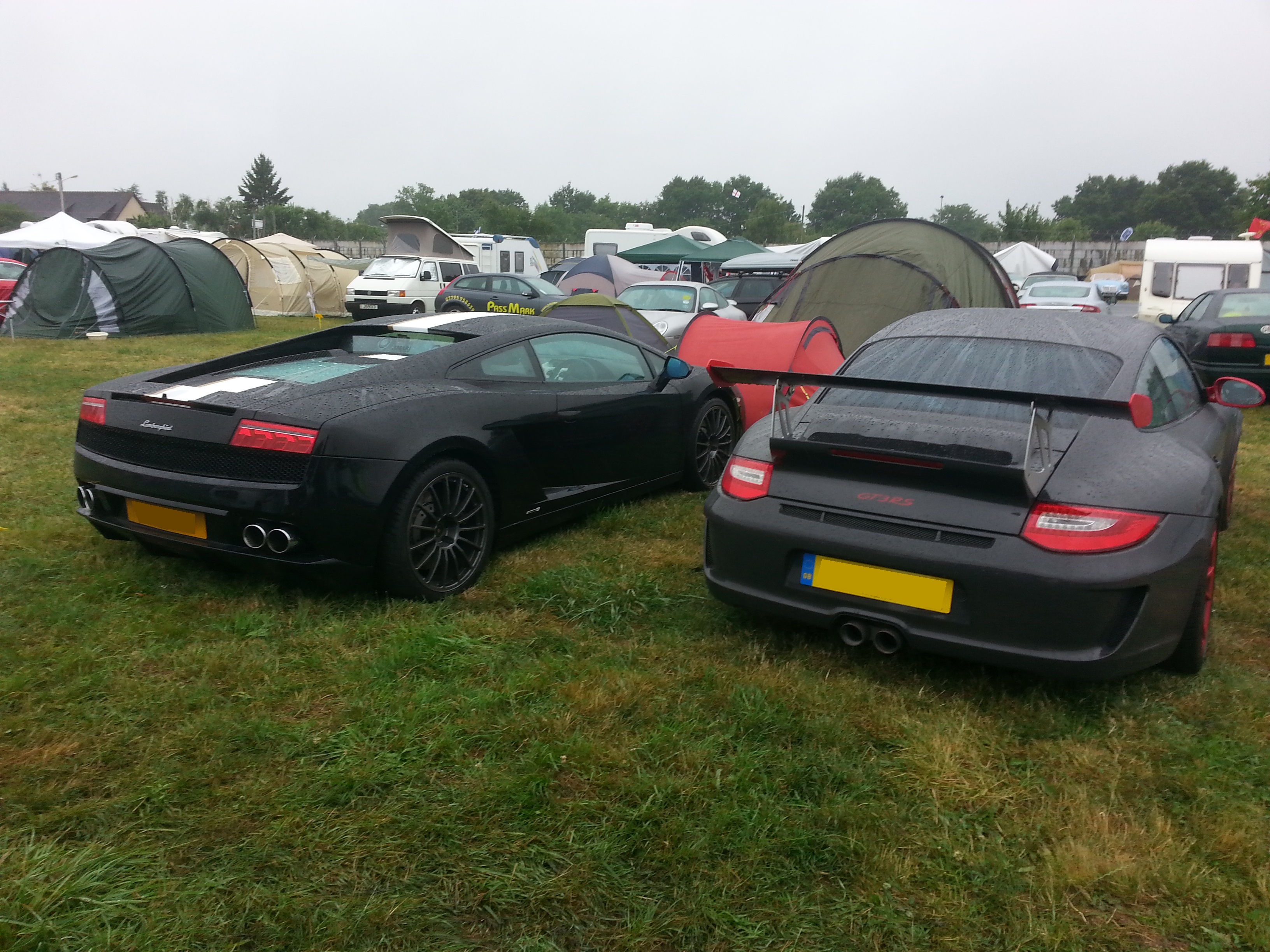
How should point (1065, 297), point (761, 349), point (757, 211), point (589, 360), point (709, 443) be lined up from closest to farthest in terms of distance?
point (589, 360) → point (709, 443) → point (761, 349) → point (1065, 297) → point (757, 211)

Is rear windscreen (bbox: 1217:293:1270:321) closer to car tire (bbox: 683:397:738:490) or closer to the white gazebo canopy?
car tire (bbox: 683:397:738:490)

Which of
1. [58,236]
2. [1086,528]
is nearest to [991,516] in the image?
[1086,528]

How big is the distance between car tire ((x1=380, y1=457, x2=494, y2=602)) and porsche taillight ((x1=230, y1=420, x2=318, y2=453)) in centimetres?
42

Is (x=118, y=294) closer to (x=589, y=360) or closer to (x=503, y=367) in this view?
(x=589, y=360)

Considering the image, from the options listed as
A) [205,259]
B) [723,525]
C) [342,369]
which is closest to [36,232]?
[205,259]

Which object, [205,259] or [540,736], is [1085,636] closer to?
[540,736]

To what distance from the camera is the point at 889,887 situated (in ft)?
7.07

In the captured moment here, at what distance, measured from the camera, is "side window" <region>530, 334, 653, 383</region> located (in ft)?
15.4

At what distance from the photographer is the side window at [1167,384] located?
135 inches

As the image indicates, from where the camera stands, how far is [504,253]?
28.6 metres

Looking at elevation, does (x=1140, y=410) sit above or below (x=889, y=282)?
below

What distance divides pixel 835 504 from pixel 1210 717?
1.39m

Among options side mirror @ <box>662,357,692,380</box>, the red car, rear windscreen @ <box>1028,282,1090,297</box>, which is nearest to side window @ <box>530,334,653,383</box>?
side mirror @ <box>662,357,692,380</box>

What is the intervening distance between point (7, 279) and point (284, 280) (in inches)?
232
